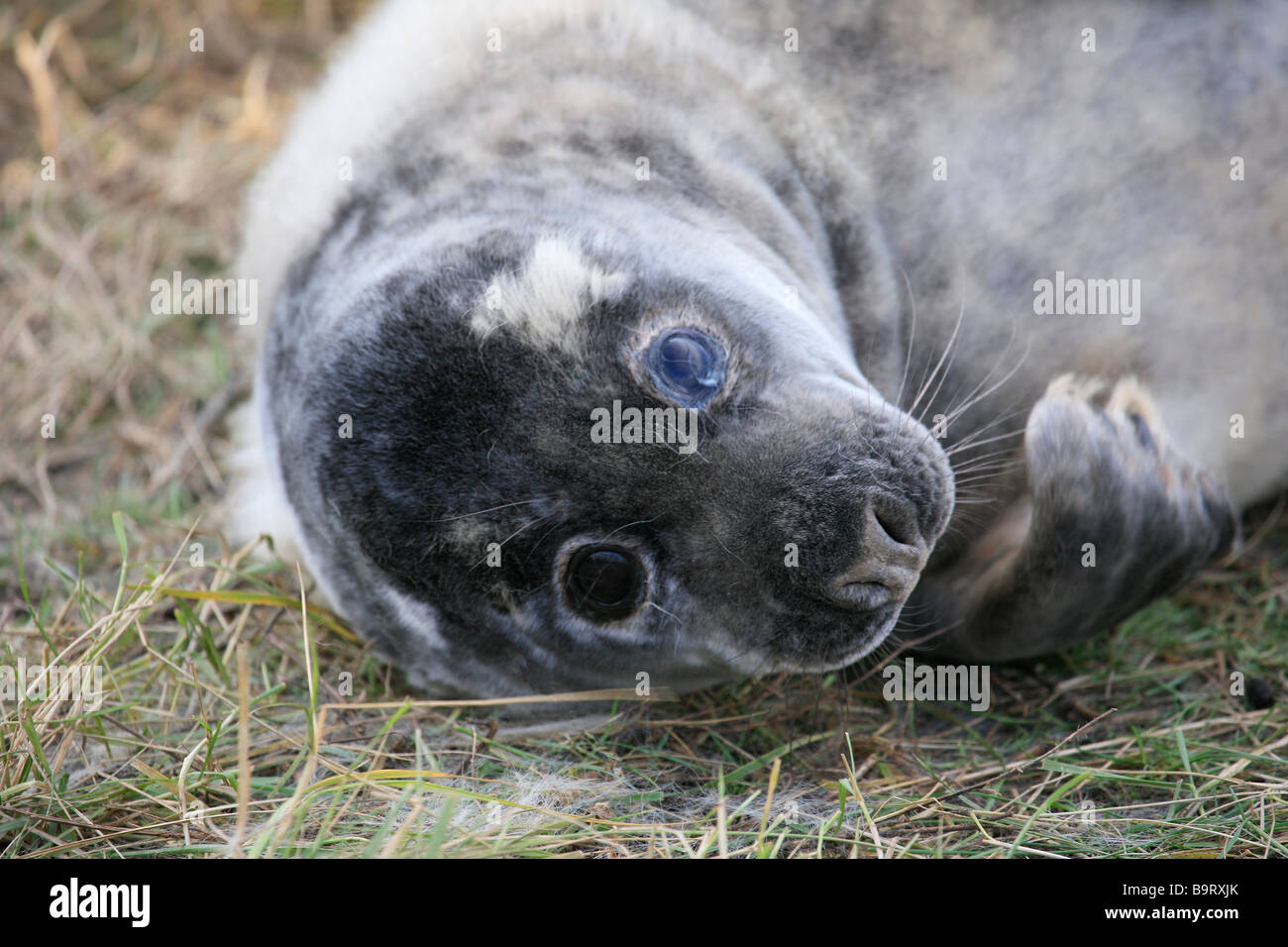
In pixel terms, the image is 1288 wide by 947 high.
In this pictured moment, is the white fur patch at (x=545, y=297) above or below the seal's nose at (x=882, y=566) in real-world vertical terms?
above

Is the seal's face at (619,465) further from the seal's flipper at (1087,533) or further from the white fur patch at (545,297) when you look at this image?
the seal's flipper at (1087,533)

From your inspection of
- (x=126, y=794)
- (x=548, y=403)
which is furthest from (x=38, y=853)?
(x=548, y=403)

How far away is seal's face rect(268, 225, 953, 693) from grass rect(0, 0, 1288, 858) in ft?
0.78

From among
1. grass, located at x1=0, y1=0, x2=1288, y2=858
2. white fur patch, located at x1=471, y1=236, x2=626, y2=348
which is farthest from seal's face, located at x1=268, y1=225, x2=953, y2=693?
grass, located at x1=0, y1=0, x2=1288, y2=858

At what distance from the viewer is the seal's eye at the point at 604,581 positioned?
6.54 feet

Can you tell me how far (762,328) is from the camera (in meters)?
2.09

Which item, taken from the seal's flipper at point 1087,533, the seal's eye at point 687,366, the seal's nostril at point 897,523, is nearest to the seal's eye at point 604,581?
the seal's eye at point 687,366

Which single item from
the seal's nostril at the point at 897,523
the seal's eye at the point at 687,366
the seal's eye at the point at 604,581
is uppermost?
the seal's eye at the point at 687,366

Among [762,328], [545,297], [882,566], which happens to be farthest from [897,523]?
[545,297]

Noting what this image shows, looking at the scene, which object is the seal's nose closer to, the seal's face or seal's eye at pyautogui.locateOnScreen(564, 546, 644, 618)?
the seal's face

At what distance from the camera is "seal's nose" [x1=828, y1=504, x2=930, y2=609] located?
6.26 ft

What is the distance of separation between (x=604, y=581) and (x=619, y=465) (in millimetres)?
211

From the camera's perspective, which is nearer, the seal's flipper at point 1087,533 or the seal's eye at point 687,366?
the seal's eye at point 687,366

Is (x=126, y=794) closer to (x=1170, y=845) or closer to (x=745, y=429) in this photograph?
(x=745, y=429)
